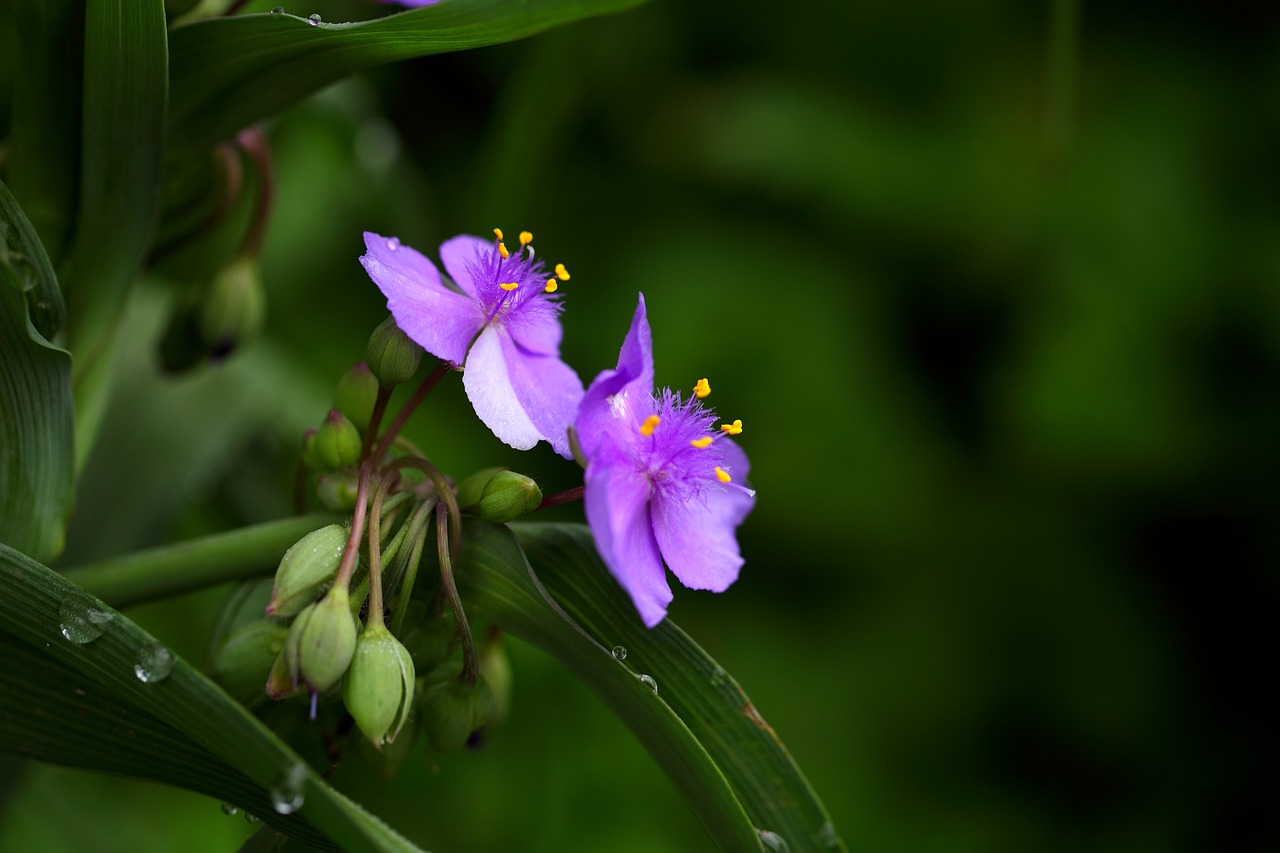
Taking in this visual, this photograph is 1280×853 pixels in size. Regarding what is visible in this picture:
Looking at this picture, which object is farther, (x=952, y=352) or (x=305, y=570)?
(x=952, y=352)

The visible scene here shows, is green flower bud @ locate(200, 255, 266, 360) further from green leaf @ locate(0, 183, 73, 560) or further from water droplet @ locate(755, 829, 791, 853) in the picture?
water droplet @ locate(755, 829, 791, 853)

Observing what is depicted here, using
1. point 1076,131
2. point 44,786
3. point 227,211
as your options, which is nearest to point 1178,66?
point 1076,131

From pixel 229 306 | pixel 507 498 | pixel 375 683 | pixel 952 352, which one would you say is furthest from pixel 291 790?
pixel 952 352

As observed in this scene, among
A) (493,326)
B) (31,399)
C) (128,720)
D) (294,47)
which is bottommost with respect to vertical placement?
(128,720)

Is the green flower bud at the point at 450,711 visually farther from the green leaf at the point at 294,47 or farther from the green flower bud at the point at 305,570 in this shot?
the green leaf at the point at 294,47

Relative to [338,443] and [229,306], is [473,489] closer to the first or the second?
[338,443]

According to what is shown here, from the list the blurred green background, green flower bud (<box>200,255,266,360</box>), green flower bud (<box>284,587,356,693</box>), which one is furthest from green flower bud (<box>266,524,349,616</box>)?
the blurred green background

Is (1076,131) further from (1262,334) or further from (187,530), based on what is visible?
(187,530)
